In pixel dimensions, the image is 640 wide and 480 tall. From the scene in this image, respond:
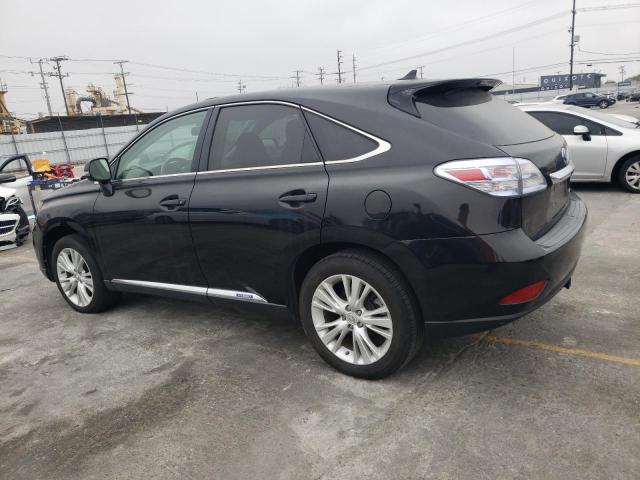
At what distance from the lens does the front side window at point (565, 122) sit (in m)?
8.55

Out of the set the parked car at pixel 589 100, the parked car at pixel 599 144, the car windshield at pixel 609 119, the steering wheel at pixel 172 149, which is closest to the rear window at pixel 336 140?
the steering wheel at pixel 172 149

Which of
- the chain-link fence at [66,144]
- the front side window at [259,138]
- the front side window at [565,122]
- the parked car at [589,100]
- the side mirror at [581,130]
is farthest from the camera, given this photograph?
the parked car at [589,100]

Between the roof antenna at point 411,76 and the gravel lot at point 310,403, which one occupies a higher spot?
the roof antenna at point 411,76

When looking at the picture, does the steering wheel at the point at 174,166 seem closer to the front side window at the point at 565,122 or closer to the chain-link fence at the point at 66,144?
the front side window at the point at 565,122

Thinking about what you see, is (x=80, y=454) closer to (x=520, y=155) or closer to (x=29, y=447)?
(x=29, y=447)

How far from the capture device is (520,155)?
8.93ft

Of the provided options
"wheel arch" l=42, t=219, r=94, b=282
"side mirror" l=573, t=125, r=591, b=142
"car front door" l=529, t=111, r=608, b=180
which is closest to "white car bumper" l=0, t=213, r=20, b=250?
"wheel arch" l=42, t=219, r=94, b=282

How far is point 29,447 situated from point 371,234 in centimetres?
213

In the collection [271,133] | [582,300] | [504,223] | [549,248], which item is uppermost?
[271,133]

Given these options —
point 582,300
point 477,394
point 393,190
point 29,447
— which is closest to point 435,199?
point 393,190

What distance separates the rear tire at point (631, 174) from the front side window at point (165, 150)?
23.9 feet

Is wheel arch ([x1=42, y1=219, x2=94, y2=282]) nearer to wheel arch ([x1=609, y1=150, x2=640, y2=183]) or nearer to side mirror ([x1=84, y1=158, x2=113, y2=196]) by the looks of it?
side mirror ([x1=84, y1=158, x2=113, y2=196])

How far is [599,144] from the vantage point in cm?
842

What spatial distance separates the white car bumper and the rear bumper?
7565 millimetres
